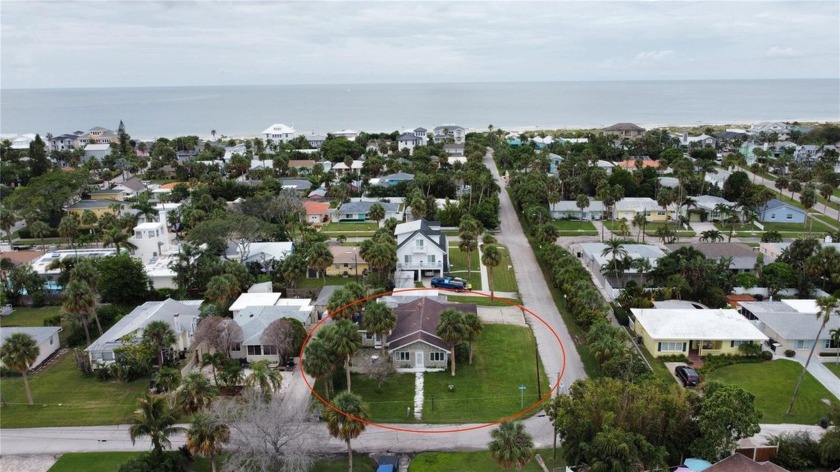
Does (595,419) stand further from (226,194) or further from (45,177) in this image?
(45,177)

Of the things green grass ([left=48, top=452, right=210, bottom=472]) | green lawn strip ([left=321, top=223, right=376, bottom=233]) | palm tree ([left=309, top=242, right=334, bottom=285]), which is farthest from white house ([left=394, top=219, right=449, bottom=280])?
green grass ([left=48, top=452, right=210, bottom=472])

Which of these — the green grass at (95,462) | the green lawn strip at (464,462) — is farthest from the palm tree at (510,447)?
the green grass at (95,462)

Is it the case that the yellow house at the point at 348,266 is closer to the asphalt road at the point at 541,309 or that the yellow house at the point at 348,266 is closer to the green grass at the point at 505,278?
the green grass at the point at 505,278

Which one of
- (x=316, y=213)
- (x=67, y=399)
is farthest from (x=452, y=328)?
(x=316, y=213)

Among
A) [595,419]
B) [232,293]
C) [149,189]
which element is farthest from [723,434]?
[149,189]

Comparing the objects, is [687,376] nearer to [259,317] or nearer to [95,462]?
[259,317]

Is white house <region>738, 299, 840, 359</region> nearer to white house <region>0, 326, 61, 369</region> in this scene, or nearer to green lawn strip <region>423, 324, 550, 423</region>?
green lawn strip <region>423, 324, 550, 423</region>
